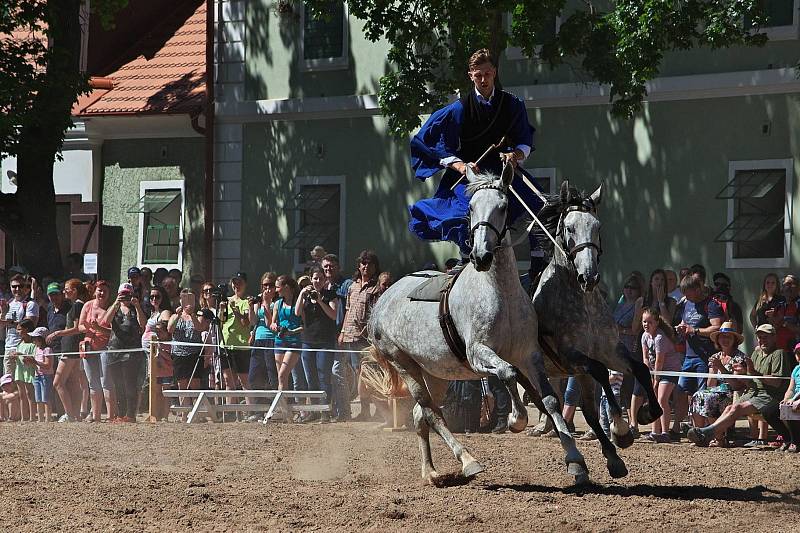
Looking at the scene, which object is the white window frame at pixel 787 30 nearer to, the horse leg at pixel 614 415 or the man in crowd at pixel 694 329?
the man in crowd at pixel 694 329

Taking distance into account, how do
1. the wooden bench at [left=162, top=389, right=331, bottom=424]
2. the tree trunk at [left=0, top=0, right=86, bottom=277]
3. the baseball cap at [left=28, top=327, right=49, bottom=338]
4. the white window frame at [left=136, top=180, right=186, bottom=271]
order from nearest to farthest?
the wooden bench at [left=162, top=389, right=331, bottom=424] < the baseball cap at [left=28, top=327, right=49, bottom=338] < the tree trunk at [left=0, top=0, right=86, bottom=277] < the white window frame at [left=136, top=180, right=186, bottom=271]

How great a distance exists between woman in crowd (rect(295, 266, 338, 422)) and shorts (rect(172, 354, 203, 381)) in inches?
59.8

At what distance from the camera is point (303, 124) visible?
79.9 ft

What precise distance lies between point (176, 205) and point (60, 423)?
9822mm

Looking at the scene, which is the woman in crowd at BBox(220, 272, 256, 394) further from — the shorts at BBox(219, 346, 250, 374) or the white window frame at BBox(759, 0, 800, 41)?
the white window frame at BBox(759, 0, 800, 41)

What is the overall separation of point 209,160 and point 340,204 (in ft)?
9.18

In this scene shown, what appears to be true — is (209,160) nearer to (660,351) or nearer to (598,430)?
(660,351)

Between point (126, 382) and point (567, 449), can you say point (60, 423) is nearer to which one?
point (126, 382)

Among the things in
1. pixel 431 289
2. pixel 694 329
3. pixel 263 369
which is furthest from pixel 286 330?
pixel 431 289

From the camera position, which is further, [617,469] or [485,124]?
[485,124]

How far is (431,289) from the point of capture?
10344 mm

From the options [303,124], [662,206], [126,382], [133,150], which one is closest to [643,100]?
[662,206]

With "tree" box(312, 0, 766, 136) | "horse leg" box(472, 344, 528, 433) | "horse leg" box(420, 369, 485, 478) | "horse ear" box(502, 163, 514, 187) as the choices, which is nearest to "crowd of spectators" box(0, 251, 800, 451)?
"tree" box(312, 0, 766, 136)

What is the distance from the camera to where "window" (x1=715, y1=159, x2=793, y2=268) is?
1930cm
